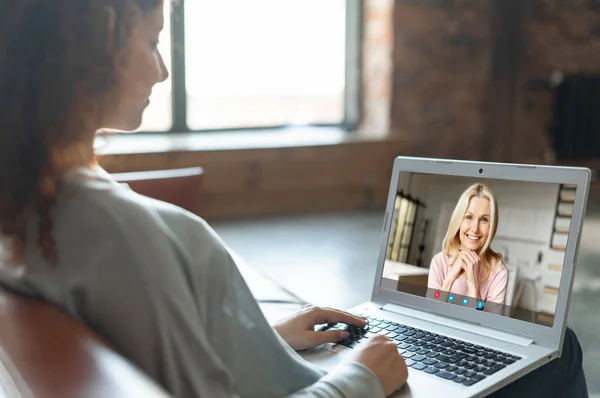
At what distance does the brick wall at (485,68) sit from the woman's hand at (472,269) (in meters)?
2.93

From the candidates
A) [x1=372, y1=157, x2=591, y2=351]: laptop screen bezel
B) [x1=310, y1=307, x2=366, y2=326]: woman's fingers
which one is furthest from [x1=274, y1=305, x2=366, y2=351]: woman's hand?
[x1=372, y1=157, x2=591, y2=351]: laptop screen bezel

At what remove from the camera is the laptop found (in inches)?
33.9

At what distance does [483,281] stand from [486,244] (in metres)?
0.05

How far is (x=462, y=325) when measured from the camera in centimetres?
96

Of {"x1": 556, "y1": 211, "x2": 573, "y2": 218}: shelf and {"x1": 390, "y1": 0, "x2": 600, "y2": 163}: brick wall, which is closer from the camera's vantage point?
{"x1": 556, "y1": 211, "x2": 573, "y2": 218}: shelf

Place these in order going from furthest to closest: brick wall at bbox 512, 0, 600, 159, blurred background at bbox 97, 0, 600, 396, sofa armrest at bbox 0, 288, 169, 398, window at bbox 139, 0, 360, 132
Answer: brick wall at bbox 512, 0, 600, 159
window at bbox 139, 0, 360, 132
blurred background at bbox 97, 0, 600, 396
sofa armrest at bbox 0, 288, 169, 398

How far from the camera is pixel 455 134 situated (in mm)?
4008

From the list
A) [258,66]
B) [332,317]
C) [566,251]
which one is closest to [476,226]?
[566,251]


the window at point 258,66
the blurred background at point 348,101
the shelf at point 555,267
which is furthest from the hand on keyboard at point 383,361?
the window at point 258,66

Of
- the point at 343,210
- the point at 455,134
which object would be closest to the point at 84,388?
the point at 343,210

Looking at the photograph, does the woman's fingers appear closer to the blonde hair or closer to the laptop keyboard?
the laptop keyboard

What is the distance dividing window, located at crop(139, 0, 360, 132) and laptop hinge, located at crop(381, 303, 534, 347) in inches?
106

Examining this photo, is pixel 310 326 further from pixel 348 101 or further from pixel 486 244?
pixel 348 101

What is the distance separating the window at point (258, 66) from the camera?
3.60m
